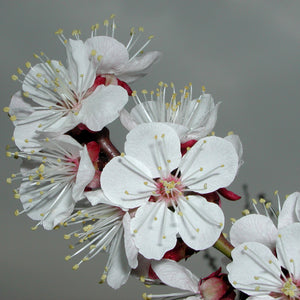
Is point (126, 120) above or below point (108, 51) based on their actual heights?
below

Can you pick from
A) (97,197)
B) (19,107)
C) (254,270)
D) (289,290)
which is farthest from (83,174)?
(289,290)

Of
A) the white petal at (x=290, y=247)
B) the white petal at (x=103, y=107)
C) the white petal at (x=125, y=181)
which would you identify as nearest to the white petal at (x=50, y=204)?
the white petal at (x=125, y=181)

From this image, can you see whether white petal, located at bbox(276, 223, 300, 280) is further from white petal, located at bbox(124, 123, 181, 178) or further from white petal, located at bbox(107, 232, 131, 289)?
white petal, located at bbox(107, 232, 131, 289)

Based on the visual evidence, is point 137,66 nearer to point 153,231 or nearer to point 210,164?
point 210,164

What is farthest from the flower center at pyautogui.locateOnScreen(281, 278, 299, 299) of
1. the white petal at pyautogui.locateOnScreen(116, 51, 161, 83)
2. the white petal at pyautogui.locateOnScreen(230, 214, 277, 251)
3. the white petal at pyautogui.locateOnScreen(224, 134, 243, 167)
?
the white petal at pyautogui.locateOnScreen(116, 51, 161, 83)

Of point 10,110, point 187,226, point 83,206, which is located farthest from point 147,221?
point 10,110

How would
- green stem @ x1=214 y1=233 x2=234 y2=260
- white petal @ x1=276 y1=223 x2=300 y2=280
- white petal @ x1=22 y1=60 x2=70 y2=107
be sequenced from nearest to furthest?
white petal @ x1=276 y1=223 x2=300 y2=280, green stem @ x1=214 y1=233 x2=234 y2=260, white petal @ x1=22 y1=60 x2=70 y2=107

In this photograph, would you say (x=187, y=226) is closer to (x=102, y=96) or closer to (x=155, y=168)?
(x=155, y=168)

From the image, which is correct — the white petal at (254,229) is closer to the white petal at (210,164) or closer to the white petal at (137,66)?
the white petal at (210,164)
